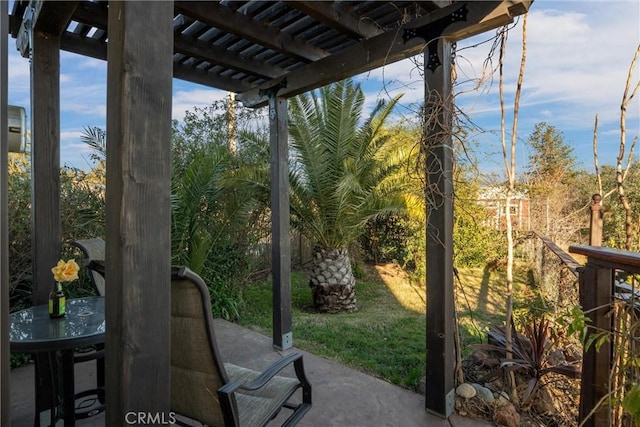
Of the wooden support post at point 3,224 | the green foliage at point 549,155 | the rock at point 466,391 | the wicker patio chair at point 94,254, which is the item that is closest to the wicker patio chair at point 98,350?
the wicker patio chair at point 94,254

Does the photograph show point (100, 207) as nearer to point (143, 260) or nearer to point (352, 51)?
point (352, 51)

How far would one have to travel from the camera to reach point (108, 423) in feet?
3.76

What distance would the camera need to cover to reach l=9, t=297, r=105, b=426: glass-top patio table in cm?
161

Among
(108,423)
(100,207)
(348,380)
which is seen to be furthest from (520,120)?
(100,207)

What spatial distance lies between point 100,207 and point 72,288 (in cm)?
100

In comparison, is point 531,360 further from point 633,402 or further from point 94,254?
point 94,254

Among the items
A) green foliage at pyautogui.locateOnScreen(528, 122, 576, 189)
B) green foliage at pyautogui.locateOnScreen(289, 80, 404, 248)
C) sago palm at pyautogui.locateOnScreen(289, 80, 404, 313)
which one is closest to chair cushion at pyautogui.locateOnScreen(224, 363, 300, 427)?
green foliage at pyautogui.locateOnScreen(289, 80, 404, 248)

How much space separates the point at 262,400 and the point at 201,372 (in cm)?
34

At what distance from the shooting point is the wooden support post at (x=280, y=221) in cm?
363

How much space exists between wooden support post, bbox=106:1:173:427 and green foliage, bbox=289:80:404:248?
3961 millimetres

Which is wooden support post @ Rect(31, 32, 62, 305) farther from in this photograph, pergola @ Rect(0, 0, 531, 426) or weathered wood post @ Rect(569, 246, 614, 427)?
weathered wood post @ Rect(569, 246, 614, 427)

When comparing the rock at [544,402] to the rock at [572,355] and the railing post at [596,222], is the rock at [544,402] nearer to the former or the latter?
the rock at [572,355]

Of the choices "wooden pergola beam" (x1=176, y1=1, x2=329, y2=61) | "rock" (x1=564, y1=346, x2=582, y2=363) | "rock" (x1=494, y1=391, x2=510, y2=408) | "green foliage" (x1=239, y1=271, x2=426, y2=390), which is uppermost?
"wooden pergola beam" (x1=176, y1=1, x2=329, y2=61)

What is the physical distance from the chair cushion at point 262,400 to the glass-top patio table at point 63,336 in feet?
2.32
